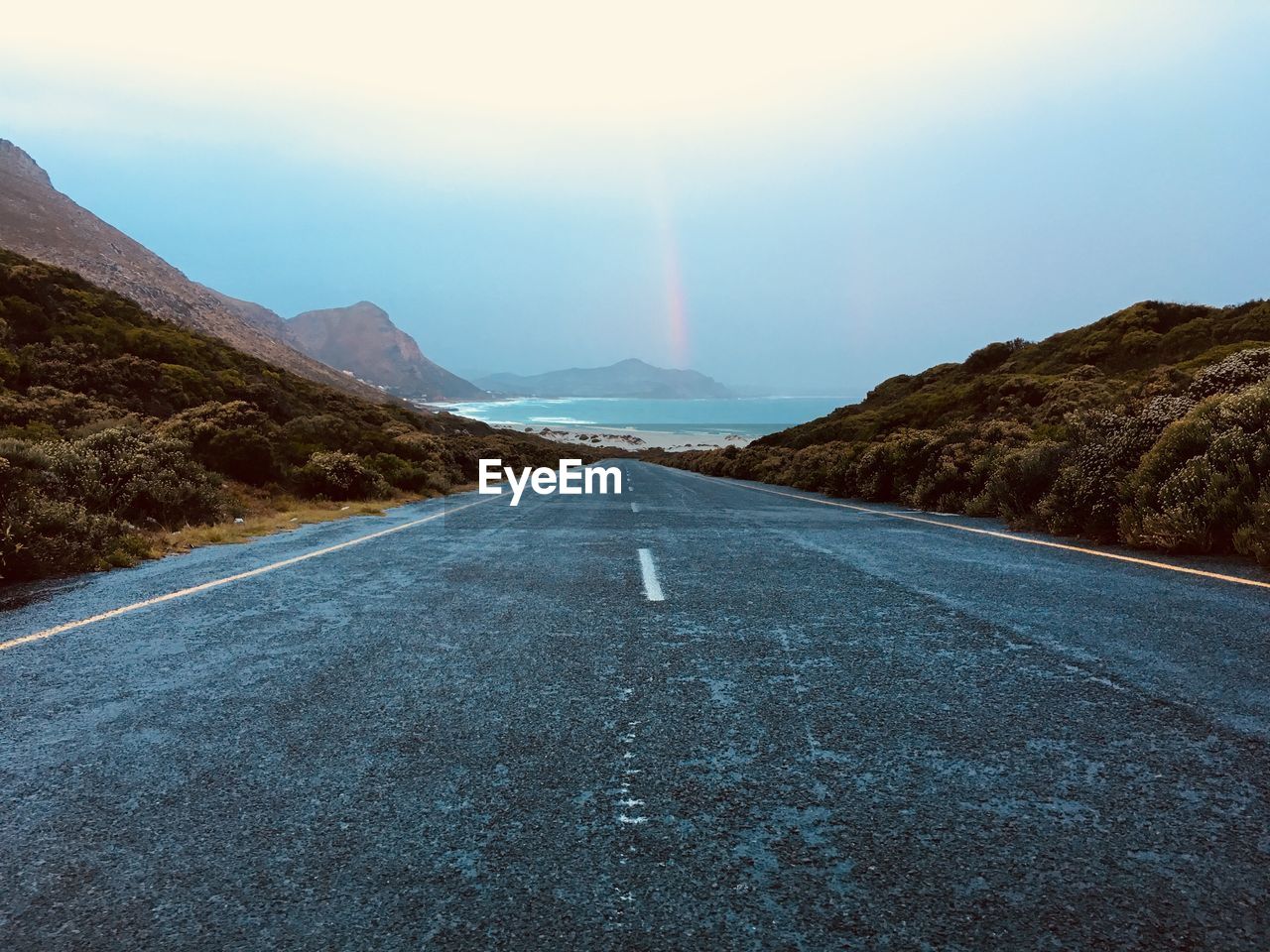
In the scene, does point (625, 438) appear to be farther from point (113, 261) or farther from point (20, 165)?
point (20, 165)

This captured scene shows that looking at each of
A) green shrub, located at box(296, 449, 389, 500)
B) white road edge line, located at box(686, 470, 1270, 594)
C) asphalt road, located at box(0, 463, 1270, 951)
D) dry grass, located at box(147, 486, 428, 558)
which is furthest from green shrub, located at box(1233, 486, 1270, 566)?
green shrub, located at box(296, 449, 389, 500)

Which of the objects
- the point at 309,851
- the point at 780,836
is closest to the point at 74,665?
the point at 309,851

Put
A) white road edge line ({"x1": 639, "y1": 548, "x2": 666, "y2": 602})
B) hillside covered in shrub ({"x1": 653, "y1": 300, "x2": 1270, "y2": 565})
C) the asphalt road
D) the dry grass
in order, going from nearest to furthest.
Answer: the asphalt road, white road edge line ({"x1": 639, "y1": 548, "x2": 666, "y2": 602}), hillside covered in shrub ({"x1": 653, "y1": 300, "x2": 1270, "y2": 565}), the dry grass

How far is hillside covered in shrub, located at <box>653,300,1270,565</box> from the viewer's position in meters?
8.29

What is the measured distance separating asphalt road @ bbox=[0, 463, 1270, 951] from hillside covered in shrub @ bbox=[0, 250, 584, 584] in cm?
346

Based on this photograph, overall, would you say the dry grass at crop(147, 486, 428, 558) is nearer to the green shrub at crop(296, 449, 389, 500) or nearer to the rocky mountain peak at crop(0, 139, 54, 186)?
the green shrub at crop(296, 449, 389, 500)

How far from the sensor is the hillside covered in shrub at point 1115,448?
829 cm

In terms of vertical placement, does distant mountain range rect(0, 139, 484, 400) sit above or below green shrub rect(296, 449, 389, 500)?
above

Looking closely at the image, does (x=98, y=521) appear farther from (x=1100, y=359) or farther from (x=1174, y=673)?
(x=1100, y=359)

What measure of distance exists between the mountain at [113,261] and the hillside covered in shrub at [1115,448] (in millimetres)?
63952

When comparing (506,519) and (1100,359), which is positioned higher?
(1100,359)

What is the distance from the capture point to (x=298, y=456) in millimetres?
20375

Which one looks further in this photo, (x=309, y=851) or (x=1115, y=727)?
(x=1115, y=727)

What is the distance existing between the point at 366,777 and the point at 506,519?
1070 cm
